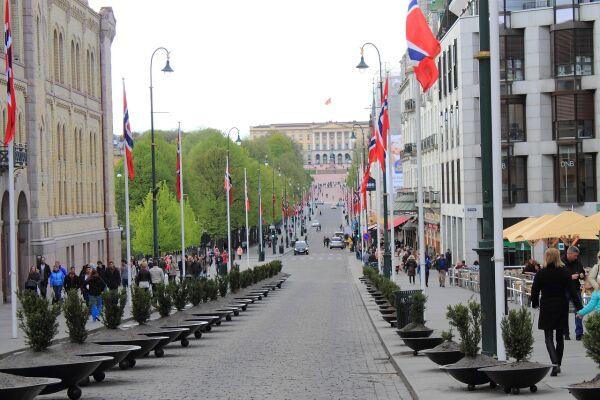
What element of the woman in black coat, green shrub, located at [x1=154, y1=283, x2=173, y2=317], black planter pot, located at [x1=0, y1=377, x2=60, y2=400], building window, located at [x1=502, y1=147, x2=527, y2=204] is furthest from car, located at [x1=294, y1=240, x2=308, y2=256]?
black planter pot, located at [x1=0, y1=377, x2=60, y2=400]

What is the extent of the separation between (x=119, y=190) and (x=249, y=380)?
101 metres

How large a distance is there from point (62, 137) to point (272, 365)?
39.9 metres

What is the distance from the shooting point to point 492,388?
15.0 m

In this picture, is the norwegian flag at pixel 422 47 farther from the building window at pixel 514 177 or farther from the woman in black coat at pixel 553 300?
the building window at pixel 514 177

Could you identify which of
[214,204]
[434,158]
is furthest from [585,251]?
[214,204]

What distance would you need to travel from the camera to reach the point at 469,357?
15.5 metres

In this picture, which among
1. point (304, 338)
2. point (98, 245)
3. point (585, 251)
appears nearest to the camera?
point (304, 338)

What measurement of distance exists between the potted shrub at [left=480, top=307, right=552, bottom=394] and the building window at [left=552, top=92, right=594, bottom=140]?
4382cm

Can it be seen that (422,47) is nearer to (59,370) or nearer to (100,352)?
(100,352)

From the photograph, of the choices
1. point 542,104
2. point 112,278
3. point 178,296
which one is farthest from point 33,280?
point 542,104

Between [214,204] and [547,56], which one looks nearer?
[547,56]

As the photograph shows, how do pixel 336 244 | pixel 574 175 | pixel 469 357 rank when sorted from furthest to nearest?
pixel 336 244 → pixel 574 175 → pixel 469 357

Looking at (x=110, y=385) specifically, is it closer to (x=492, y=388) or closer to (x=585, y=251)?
(x=492, y=388)

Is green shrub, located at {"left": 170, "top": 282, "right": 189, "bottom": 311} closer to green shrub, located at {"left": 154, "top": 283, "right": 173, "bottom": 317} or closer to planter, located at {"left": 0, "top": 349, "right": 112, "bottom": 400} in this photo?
green shrub, located at {"left": 154, "top": 283, "right": 173, "bottom": 317}
